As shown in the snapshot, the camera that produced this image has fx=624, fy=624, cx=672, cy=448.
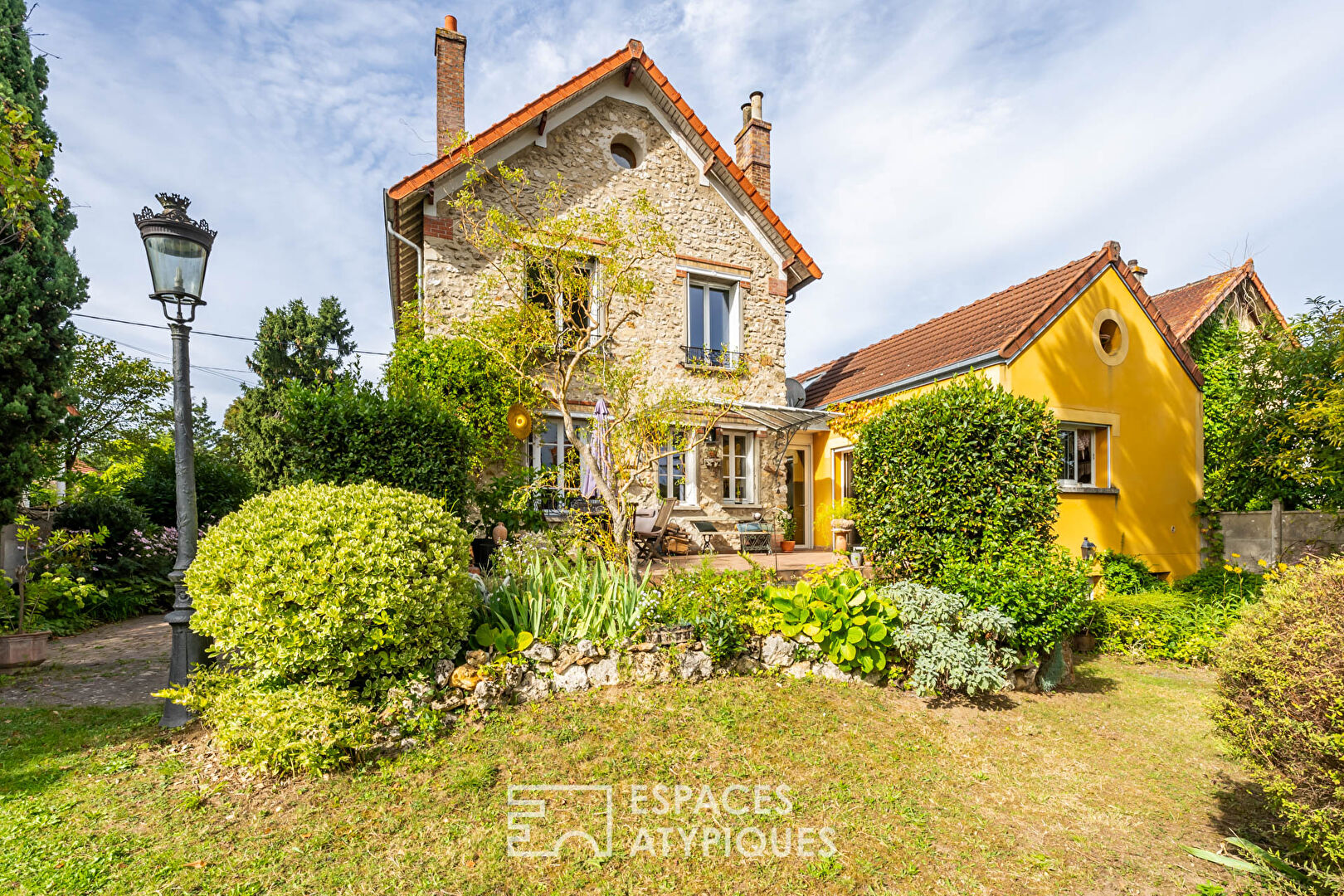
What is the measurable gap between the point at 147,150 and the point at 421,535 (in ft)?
22.8

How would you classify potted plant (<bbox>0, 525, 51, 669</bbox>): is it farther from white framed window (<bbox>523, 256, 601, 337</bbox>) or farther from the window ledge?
the window ledge

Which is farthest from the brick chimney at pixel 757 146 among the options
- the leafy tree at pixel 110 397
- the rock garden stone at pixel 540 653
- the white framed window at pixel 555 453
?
the leafy tree at pixel 110 397

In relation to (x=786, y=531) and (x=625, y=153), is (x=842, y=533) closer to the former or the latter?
(x=786, y=531)

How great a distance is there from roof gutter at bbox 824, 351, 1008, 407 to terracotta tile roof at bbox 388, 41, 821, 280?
113 inches

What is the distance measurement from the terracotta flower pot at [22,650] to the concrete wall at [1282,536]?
17080 mm

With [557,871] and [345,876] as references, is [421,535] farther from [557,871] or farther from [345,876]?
[557,871]

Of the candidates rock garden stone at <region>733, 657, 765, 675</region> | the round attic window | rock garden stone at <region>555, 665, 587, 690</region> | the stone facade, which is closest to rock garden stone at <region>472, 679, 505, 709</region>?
rock garden stone at <region>555, 665, 587, 690</region>

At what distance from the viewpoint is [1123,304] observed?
12312 millimetres

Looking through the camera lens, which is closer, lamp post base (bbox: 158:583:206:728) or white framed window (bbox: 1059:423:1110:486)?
lamp post base (bbox: 158:583:206:728)

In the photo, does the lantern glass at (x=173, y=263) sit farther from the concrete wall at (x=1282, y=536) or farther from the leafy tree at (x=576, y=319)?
the concrete wall at (x=1282, y=536)

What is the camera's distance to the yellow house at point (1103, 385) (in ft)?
37.2

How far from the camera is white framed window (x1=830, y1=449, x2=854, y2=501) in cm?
1465

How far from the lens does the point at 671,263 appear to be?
12.8 meters

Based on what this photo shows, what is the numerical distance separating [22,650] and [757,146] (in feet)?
49.5
